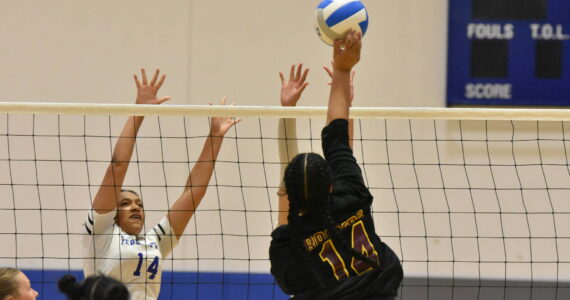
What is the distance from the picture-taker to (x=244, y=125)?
23.6 feet

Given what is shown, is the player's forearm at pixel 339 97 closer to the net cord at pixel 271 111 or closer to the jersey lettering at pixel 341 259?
the jersey lettering at pixel 341 259

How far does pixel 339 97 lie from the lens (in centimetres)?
310

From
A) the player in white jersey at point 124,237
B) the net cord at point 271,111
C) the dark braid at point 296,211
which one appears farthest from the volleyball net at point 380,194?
the dark braid at point 296,211

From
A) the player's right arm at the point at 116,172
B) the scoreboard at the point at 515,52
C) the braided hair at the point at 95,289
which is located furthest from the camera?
the scoreboard at the point at 515,52

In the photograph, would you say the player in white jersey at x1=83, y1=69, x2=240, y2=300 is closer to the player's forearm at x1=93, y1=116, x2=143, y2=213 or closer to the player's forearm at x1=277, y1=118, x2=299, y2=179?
the player's forearm at x1=93, y1=116, x2=143, y2=213

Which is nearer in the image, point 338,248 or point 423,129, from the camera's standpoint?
point 338,248

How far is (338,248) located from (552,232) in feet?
15.8

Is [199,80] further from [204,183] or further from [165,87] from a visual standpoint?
[204,183]

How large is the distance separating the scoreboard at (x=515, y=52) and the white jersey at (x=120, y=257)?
3.40m

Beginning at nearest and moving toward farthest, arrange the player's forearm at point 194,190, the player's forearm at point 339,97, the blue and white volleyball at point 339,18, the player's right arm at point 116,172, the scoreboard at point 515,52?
the player's forearm at point 339,97
the blue and white volleyball at point 339,18
the player's right arm at point 116,172
the player's forearm at point 194,190
the scoreboard at point 515,52

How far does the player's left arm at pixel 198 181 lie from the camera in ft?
15.5

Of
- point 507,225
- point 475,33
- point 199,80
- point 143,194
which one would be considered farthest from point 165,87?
point 507,225

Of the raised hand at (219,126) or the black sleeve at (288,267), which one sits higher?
the raised hand at (219,126)

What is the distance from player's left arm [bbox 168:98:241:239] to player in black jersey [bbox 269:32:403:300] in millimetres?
1860
